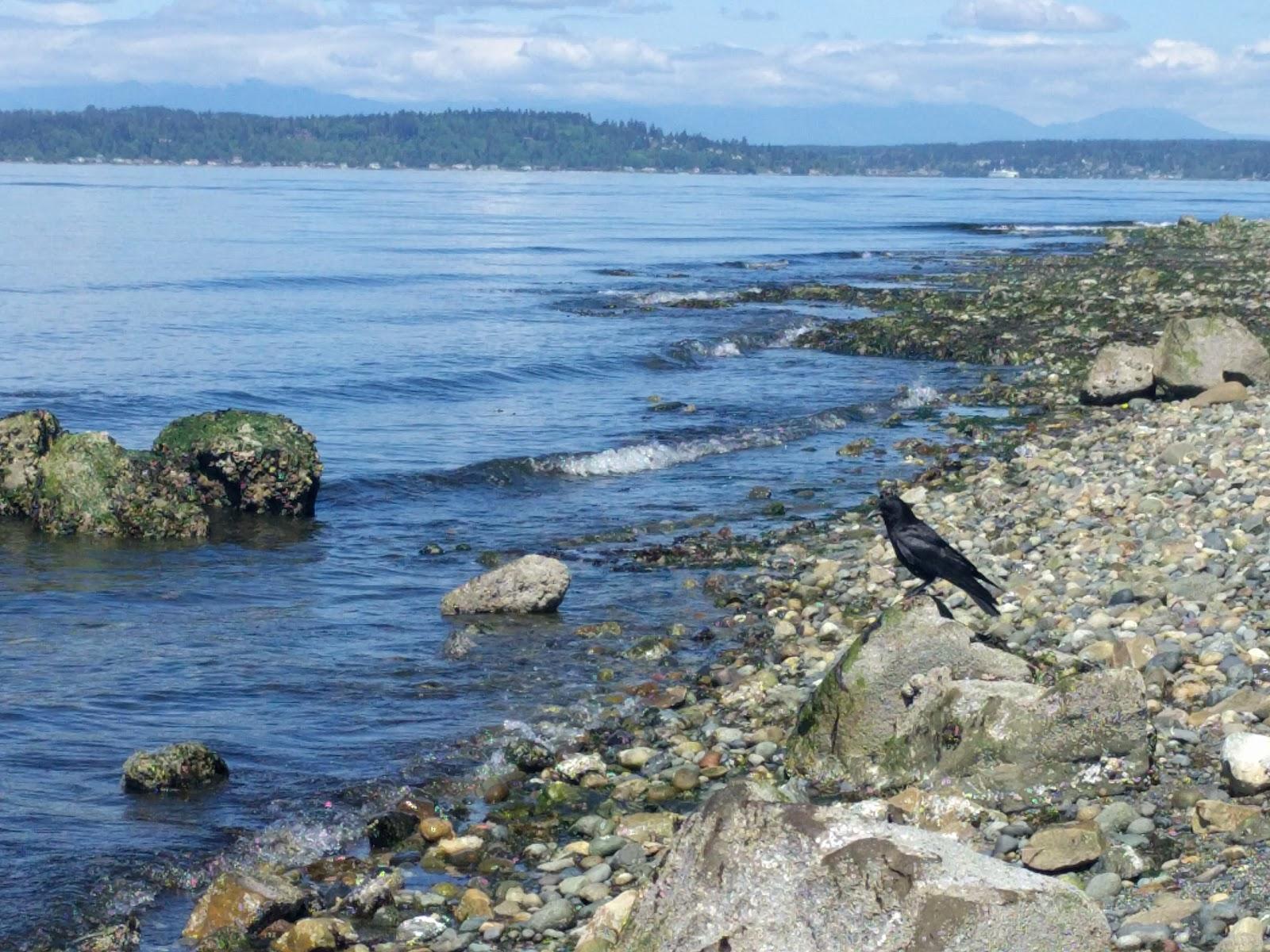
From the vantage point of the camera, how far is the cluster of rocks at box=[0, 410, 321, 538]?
18906mm

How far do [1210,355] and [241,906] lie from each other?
20229 millimetres

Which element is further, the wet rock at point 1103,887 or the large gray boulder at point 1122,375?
the large gray boulder at point 1122,375

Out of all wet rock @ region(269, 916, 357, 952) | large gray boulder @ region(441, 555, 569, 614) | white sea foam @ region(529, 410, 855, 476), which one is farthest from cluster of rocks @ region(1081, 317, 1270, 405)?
wet rock @ region(269, 916, 357, 952)

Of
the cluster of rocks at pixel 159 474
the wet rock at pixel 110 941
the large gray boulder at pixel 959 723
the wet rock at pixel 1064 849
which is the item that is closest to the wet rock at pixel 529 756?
the large gray boulder at pixel 959 723

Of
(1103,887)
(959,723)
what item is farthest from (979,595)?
(1103,887)

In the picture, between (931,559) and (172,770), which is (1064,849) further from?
(172,770)

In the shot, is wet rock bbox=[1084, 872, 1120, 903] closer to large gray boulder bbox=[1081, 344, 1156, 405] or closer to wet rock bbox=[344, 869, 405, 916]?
wet rock bbox=[344, 869, 405, 916]

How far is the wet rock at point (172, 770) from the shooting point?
1040 cm

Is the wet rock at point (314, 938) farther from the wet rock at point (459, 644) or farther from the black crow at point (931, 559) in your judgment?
the wet rock at point (459, 644)

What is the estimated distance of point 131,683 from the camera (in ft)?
42.1

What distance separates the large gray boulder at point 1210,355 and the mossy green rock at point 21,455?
17983 millimetres

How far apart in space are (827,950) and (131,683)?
29.9 ft

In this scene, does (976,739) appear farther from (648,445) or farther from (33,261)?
(33,261)

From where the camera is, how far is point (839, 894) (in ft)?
17.9
